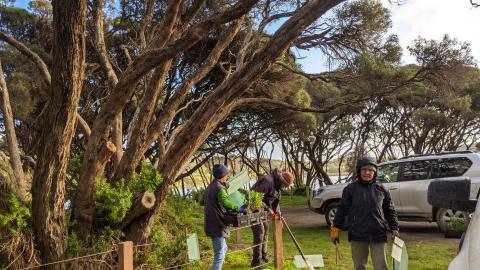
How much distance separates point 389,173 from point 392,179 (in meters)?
0.17

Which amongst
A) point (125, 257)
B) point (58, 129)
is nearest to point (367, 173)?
point (125, 257)

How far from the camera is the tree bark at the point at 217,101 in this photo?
20.1 ft

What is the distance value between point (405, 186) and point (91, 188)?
7485 mm

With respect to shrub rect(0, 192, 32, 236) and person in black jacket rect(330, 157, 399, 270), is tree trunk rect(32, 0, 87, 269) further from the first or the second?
person in black jacket rect(330, 157, 399, 270)

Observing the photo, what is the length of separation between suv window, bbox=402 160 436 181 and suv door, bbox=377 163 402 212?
0.76 feet

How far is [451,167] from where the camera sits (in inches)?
422

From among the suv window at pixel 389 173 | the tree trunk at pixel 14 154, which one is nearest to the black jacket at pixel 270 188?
the tree trunk at pixel 14 154

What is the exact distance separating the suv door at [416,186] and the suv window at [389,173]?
220mm

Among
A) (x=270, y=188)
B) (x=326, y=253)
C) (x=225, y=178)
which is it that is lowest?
(x=326, y=253)

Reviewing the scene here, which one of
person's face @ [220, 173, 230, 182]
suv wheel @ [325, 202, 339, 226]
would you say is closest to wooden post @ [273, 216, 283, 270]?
person's face @ [220, 173, 230, 182]

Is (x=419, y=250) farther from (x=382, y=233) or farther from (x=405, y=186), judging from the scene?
(x=382, y=233)

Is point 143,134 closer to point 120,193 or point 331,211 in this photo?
point 120,193

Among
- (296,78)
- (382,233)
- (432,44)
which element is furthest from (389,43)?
(382,233)

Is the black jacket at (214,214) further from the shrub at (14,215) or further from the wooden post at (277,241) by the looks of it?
the shrub at (14,215)
